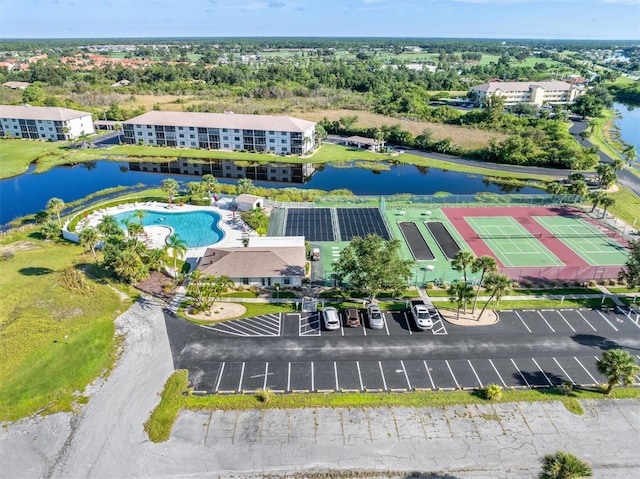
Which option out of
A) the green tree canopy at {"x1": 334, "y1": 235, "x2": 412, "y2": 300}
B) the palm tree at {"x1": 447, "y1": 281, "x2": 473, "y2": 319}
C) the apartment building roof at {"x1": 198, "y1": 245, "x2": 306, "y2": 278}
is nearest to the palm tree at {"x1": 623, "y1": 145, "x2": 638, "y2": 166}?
the palm tree at {"x1": 447, "y1": 281, "x2": 473, "y2": 319}

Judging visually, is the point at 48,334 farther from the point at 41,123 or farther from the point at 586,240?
the point at 41,123

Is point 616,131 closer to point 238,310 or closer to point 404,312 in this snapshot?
point 404,312

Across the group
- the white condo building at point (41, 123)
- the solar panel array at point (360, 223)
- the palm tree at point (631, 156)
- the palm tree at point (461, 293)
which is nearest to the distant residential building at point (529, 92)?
the palm tree at point (631, 156)

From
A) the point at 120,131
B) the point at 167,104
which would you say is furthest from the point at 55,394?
the point at 167,104

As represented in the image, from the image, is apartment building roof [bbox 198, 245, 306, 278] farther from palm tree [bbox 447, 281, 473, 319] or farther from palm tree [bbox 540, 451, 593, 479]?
palm tree [bbox 540, 451, 593, 479]

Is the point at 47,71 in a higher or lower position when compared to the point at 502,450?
higher

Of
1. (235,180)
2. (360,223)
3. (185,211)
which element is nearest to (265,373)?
(360,223)

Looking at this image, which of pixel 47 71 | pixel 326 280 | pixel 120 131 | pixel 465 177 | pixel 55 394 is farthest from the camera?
pixel 47 71
